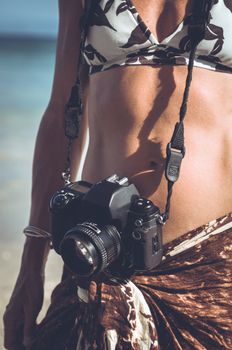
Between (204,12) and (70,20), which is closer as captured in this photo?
(204,12)

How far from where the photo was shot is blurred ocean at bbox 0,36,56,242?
11.7 ft

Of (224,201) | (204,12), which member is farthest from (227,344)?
(204,12)

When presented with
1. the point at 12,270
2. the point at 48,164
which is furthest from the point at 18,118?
the point at 48,164

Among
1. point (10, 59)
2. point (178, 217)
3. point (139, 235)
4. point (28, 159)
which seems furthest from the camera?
point (10, 59)

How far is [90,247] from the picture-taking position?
103 centimetres

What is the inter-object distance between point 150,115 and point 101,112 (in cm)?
13

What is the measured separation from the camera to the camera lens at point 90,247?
1.03 metres

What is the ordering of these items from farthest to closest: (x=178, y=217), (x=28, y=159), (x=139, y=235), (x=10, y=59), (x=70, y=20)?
1. (x=10, y=59)
2. (x=28, y=159)
3. (x=70, y=20)
4. (x=178, y=217)
5. (x=139, y=235)

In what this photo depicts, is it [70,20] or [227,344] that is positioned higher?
[70,20]

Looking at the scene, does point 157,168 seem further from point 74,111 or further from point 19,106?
point 19,106

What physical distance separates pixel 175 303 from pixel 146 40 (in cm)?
54

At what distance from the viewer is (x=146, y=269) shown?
3.53 feet

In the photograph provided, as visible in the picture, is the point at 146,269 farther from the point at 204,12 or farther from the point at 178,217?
the point at 204,12

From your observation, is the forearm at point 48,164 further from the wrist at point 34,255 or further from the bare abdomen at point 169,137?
the bare abdomen at point 169,137
